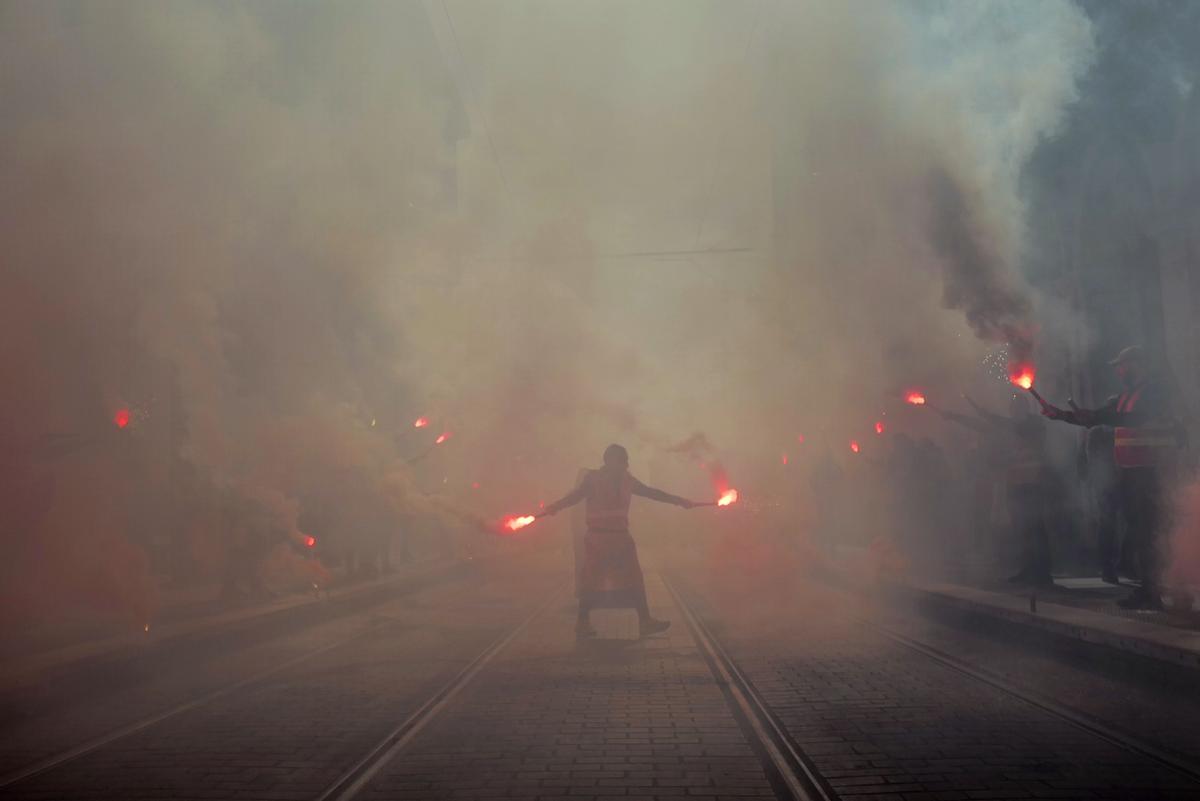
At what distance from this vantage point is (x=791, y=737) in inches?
235

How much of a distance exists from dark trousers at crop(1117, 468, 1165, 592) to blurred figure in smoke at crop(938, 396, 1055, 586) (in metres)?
3.70

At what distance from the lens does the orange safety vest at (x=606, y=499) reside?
12023 millimetres

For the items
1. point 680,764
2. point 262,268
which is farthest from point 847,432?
point 680,764

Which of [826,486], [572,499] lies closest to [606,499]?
[572,499]

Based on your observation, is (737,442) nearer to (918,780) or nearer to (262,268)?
(262,268)

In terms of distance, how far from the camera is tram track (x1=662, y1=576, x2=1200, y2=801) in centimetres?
496

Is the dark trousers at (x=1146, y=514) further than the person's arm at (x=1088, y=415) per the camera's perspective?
Yes

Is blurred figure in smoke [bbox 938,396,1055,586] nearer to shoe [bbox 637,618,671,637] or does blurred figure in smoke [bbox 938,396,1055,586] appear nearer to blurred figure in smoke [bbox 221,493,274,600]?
shoe [bbox 637,618,671,637]

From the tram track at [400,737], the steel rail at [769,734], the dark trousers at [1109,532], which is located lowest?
the tram track at [400,737]

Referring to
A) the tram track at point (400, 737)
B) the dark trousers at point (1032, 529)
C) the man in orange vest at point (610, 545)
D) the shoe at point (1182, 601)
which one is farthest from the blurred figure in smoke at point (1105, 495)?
the tram track at point (400, 737)

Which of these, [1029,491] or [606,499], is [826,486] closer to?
[1029,491]

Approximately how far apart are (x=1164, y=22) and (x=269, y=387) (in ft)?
57.7

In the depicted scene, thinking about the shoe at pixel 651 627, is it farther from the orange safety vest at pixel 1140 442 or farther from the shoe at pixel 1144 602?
the orange safety vest at pixel 1140 442

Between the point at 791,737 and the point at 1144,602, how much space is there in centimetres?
663
